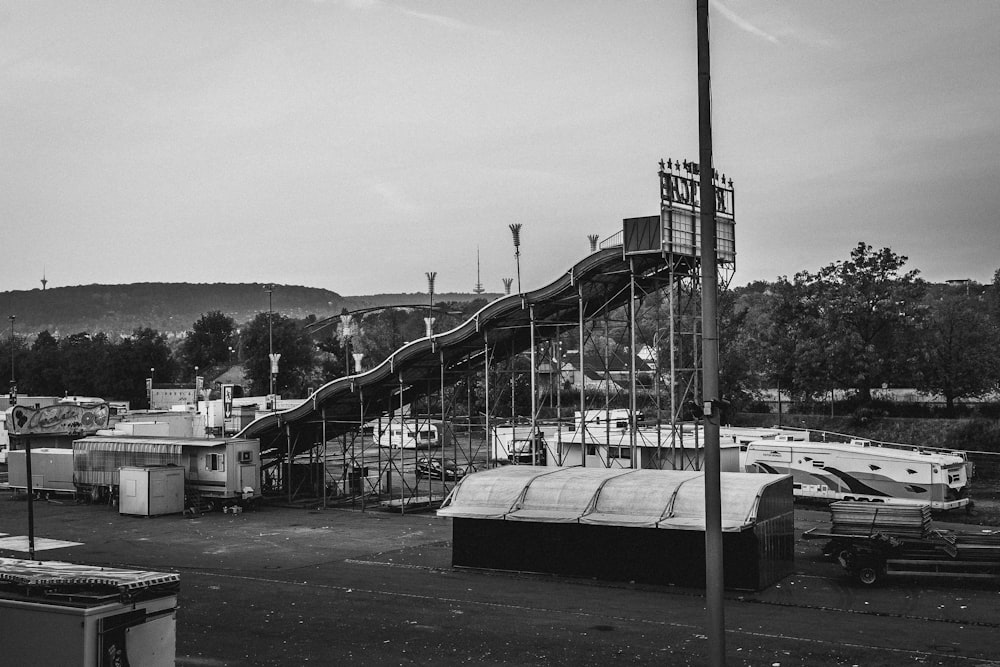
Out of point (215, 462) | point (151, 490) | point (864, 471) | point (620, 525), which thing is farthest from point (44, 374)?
point (620, 525)

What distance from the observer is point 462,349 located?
48562mm

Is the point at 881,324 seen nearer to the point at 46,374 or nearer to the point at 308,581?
the point at 308,581

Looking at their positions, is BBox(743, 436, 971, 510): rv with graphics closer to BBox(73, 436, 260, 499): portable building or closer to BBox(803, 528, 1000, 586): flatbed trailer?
BBox(803, 528, 1000, 586): flatbed trailer

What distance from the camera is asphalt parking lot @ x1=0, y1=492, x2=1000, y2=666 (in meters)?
21.2

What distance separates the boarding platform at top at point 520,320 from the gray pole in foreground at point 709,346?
2658 cm

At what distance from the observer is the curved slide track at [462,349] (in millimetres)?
43319

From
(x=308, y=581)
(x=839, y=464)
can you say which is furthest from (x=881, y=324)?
(x=308, y=581)

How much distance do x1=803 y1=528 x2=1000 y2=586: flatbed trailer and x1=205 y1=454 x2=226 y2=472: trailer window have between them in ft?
101

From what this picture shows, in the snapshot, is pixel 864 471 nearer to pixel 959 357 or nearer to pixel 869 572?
pixel 869 572

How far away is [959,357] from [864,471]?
92.4 feet

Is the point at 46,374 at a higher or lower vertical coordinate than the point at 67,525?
higher

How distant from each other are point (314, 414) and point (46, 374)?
10931 cm

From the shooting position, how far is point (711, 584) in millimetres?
11453

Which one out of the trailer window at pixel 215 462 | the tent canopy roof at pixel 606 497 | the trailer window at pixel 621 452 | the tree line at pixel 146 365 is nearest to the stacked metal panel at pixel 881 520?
the tent canopy roof at pixel 606 497
